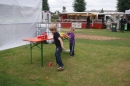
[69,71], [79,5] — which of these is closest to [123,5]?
[79,5]

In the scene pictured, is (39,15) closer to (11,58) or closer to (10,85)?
(11,58)

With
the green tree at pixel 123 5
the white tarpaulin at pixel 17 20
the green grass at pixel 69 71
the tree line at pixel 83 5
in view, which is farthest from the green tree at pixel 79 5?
the green grass at pixel 69 71

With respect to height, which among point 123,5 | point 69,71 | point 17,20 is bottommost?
point 69,71

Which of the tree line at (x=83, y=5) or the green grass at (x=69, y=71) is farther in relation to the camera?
the tree line at (x=83, y=5)

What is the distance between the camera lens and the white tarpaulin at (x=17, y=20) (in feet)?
26.6

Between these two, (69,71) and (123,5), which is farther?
(123,5)

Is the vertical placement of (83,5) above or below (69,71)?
above

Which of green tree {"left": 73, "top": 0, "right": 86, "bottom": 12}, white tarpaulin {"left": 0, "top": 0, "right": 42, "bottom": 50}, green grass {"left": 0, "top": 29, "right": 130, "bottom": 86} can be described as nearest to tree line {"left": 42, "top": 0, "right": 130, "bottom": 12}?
green tree {"left": 73, "top": 0, "right": 86, "bottom": 12}

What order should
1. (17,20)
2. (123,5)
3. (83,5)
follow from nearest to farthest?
(17,20) < (123,5) < (83,5)

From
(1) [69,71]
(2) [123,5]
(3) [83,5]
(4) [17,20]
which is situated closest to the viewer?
(1) [69,71]

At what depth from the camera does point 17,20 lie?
9.05m

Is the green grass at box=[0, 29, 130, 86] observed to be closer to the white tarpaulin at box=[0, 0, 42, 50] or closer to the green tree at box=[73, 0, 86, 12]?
the white tarpaulin at box=[0, 0, 42, 50]

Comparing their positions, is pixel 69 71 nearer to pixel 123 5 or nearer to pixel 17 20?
pixel 17 20

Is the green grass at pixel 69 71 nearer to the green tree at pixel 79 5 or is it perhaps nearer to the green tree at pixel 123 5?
the green tree at pixel 123 5
